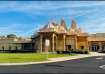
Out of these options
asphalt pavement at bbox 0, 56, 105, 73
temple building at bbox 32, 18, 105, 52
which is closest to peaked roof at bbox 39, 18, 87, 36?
temple building at bbox 32, 18, 105, 52

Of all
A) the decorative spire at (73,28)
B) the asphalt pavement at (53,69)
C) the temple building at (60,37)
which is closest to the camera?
the asphalt pavement at (53,69)

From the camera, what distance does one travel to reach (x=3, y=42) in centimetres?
11112

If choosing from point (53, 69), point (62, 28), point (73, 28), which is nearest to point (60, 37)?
point (62, 28)

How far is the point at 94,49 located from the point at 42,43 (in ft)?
93.1

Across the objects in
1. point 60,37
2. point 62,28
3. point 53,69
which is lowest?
point 53,69

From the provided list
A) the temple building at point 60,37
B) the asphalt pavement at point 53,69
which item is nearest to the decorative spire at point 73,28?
the temple building at point 60,37

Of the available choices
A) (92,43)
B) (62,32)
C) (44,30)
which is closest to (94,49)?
(92,43)

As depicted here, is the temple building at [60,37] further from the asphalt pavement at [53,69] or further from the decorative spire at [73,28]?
the asphalt pavement at [53,69]

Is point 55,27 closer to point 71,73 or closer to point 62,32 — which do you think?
point 62,32

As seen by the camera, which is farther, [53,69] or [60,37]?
[60,37]

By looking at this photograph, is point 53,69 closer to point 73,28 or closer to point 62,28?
point 62,28

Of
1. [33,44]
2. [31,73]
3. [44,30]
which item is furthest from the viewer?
[33,44]

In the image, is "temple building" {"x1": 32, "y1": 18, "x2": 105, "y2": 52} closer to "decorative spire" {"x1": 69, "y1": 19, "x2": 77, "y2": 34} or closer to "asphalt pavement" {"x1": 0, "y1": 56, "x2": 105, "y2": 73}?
"decorative spire" {"x1": 69, "y1": 19, "x2": 77, "y2": 34}

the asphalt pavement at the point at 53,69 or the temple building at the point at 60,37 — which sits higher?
the temple building at the point at 60,37
